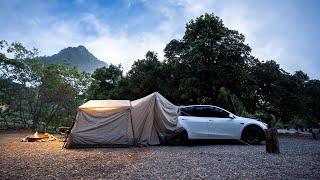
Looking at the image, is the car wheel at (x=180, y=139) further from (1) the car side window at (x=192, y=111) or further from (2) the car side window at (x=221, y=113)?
(2) the car side window at (x=221, y=113)

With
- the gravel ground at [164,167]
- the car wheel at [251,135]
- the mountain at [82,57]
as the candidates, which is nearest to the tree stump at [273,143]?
the gravel ground at [164,167]

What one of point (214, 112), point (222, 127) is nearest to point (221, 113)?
point (214, 112)

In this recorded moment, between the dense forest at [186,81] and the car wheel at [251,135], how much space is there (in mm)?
8822

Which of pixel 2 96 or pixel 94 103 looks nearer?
pixel 94 103

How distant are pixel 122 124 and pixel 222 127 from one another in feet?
14.7

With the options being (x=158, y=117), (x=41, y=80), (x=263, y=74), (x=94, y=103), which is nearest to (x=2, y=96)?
(x=41, y=80)

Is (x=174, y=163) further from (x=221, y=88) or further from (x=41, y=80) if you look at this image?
(x=41, y=80)

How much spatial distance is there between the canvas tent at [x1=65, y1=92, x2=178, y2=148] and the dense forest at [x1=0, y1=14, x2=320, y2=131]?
30.8 ft

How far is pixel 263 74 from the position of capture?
25203 millimetres

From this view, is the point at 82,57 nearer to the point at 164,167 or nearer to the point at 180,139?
the point at 180,139

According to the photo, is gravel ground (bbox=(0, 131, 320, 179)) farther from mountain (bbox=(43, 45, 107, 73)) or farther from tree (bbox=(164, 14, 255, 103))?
mountain (bbox=(43, 45, 107, 73))

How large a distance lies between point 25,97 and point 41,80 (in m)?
2.04

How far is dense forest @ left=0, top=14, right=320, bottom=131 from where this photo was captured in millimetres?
23922

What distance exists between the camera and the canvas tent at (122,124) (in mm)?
13133
